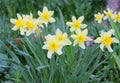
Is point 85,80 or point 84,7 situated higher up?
point 84,7

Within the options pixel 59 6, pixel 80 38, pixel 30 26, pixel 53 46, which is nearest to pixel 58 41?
pixel 53 46

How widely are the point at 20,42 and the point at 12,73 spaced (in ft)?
0.98

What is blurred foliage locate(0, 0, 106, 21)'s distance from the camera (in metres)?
6.67

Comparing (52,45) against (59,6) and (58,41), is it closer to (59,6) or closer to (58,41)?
(58,41)

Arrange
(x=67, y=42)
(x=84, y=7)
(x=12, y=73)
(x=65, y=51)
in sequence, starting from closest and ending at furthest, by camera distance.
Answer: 1. (x=67, y=42)
2. (x=65, y=51)
3. (x=12, y=73)
4. (x=84, y=7)

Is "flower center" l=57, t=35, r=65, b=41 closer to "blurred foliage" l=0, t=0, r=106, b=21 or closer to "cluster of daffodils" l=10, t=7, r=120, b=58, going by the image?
"cluster of daffodils" l=10, t=7, r=120, b=58

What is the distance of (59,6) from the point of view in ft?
22.4

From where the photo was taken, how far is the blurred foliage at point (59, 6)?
667cm

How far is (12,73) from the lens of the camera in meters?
3.10

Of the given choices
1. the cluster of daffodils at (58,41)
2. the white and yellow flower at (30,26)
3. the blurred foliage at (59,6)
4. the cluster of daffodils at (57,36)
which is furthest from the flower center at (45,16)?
the blurred foliage at (59,6)

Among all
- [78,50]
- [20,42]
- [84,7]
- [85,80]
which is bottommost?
[85,80]

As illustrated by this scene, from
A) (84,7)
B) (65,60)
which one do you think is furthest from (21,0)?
(65,60)

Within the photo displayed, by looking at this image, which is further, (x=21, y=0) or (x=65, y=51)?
(x=21, y=0)

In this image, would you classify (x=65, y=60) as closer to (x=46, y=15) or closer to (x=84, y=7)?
(x=46, y=15)
